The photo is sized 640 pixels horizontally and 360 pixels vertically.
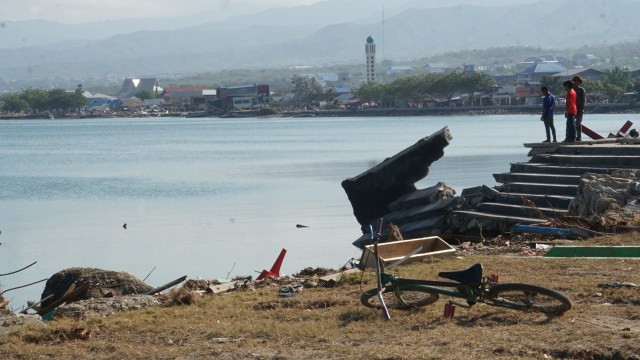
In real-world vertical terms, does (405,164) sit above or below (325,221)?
above

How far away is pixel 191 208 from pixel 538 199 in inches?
776

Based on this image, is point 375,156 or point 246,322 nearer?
point 246,322

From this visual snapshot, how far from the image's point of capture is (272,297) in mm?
11570

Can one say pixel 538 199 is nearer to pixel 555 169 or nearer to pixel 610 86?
pixel 555 169

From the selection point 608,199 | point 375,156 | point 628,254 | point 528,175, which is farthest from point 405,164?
point 375,156

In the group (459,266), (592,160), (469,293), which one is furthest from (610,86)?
(469,293)

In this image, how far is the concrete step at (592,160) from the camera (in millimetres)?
20156

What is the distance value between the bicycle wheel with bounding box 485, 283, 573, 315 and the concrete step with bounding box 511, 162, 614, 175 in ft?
35.8

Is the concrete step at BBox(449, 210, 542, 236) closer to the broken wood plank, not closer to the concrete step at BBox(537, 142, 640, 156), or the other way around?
the concrete step at BBox(537, 142, 640, 156)

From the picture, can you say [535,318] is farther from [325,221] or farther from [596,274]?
[325,221]

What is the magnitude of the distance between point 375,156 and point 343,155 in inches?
172

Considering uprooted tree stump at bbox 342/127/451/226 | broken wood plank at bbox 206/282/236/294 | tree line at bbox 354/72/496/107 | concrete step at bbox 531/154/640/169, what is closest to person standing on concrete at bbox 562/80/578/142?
concrete step at bbox 531/154/640/169

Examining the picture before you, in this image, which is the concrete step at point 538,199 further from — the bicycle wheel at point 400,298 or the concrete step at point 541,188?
the bicycle wheel at point 400,298

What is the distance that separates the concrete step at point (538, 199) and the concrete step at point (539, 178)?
0.61 metres
